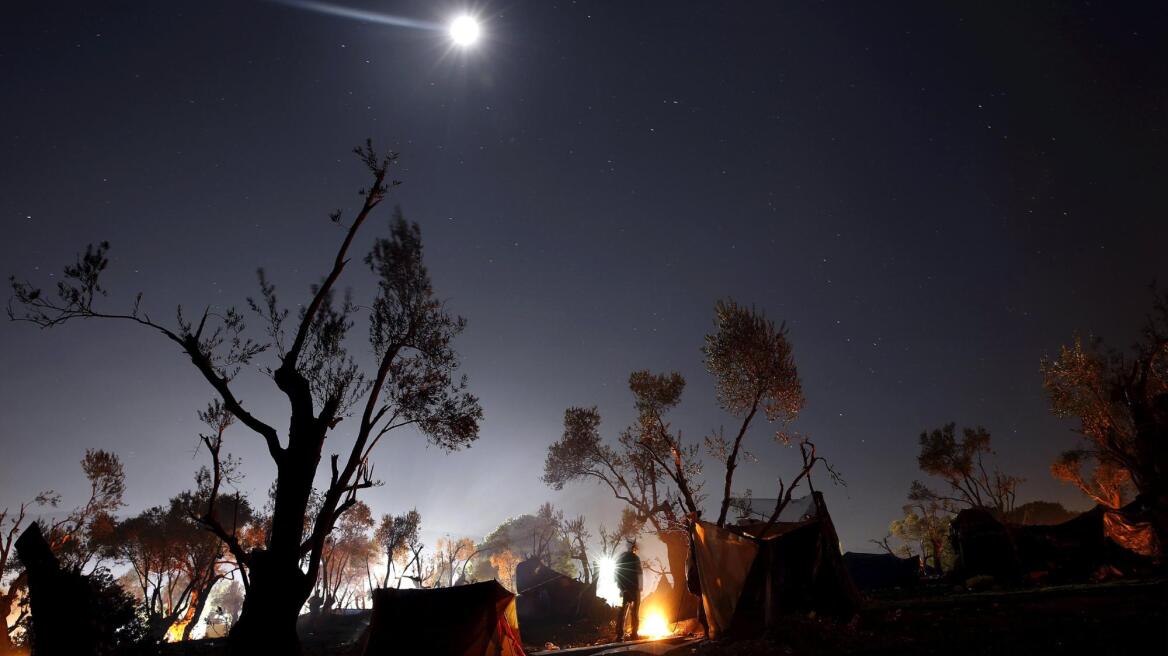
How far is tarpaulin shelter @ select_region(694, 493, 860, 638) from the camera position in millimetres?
15414

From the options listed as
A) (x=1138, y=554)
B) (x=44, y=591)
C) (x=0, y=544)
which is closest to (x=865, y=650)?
(x=44, y=591)

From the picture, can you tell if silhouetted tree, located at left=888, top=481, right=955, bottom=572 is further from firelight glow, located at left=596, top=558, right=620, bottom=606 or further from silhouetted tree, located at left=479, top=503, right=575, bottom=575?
silhouetted tree, located at left=479, top=503, right=575, bottom=575

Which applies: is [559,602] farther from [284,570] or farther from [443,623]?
[284,570]

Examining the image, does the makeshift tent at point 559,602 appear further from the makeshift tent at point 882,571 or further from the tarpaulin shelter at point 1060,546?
the tarpaulin shelter at point 1060,546

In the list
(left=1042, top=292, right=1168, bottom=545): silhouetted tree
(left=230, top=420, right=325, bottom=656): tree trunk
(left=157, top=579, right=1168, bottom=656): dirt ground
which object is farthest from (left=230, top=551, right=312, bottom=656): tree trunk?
(left=1042, top=292, right=1168, bottom=545): silhouetted tree

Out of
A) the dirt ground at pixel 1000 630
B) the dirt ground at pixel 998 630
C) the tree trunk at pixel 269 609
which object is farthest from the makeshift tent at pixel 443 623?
the dirt ground at pixel 1000 630

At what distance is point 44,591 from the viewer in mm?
5203

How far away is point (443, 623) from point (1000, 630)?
15.0 meters

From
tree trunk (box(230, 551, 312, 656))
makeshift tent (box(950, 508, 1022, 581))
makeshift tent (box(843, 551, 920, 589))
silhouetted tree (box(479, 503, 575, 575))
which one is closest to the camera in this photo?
tree trunk (box(230, 551, 312, 656))

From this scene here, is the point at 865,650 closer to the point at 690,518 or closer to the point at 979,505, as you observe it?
the point at 690,518

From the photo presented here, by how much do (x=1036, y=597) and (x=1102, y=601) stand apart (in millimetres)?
3216

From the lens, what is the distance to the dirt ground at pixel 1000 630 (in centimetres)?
1035

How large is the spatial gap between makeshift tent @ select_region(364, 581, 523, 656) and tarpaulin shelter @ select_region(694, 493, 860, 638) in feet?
22.8

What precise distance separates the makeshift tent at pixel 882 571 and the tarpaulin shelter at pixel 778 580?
93.0 ft
